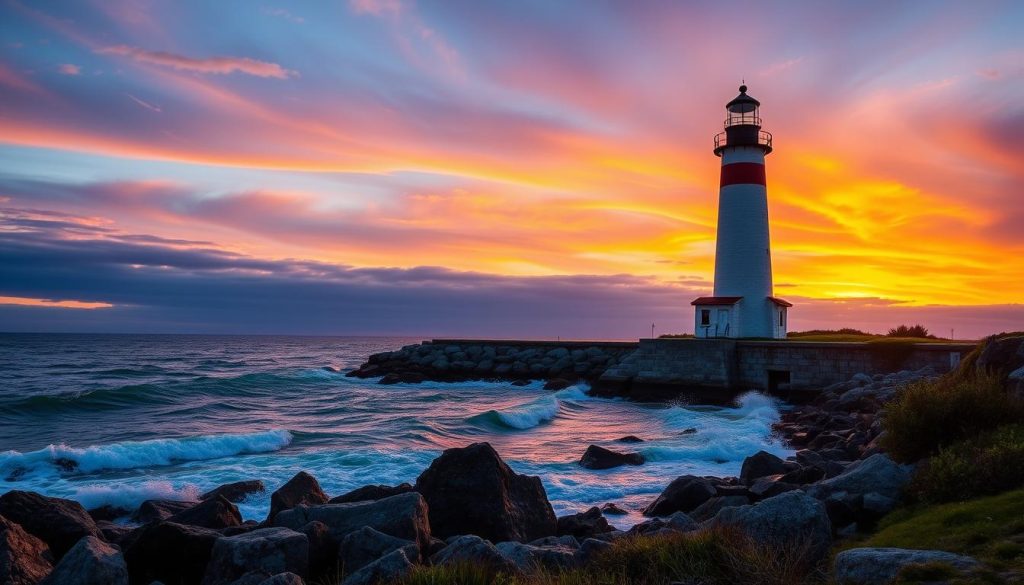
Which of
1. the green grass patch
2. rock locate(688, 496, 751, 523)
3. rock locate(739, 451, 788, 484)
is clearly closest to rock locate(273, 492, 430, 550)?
rock locate(688, 496, 751, 523)

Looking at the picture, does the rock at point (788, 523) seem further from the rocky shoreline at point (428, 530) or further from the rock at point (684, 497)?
the rock at point (684, 497)

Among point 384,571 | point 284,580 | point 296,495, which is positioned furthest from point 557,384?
point 284,580

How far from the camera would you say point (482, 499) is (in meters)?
8.23

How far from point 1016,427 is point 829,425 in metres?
10.0

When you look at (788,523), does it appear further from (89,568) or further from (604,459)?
(604,459)

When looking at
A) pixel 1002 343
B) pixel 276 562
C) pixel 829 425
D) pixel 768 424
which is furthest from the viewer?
pixel 768 424

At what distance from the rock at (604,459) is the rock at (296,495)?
20.0ft

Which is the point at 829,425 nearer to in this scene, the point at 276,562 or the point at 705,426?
the point at 705,426

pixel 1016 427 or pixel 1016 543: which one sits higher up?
pixel 1016 427

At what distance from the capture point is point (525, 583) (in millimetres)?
4855

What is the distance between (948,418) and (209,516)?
8691 mm

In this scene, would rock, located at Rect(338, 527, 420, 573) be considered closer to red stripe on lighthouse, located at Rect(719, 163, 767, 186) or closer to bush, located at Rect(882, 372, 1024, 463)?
bush, located at Rect(882, 372, 1024, 463)

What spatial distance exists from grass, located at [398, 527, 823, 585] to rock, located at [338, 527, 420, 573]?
1.32 m

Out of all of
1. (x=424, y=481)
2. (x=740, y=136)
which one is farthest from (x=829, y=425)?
(x=740, y=136)
